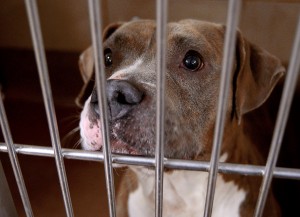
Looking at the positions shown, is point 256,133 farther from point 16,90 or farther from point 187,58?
point 16,90

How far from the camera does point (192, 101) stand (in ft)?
3.42

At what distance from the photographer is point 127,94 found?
826mm

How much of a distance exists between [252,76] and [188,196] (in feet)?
1.25

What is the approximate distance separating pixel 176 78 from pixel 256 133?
0.66 meters

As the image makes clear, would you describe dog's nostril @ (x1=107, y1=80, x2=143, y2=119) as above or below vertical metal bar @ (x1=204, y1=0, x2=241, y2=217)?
below

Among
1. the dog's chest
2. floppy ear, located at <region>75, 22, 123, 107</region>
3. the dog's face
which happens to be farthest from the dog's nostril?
floppy ear, located at <region>75, 22, 123, 107</region>

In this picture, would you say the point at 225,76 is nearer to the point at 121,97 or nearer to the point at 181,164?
the point at 181,164

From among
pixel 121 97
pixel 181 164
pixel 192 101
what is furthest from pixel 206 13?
pixel 181 164

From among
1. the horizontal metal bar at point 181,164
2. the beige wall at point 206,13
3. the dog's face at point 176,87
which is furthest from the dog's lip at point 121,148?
the beige wall at point 206,13

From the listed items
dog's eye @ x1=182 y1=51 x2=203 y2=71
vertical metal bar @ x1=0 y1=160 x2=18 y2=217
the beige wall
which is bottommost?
the beige wall

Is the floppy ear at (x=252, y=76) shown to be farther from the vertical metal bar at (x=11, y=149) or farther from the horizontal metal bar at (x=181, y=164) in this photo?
the vertical metal bar at (x=11, y=149)

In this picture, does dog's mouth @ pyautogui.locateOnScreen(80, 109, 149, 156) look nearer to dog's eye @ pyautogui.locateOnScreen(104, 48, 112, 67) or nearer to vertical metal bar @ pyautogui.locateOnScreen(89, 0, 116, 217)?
vertical metal bar @ pyautogui.locateOnScreen(89, 0, 116, 217)

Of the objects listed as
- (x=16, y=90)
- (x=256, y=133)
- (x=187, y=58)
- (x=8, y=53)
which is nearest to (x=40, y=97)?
(x=16, y=90)

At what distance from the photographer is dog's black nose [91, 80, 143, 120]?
0.80m
